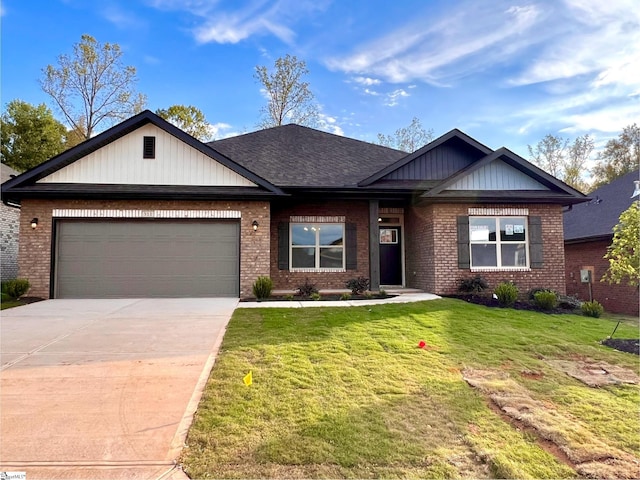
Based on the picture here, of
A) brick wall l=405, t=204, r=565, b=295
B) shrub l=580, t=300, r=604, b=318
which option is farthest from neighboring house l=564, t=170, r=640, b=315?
shrub l=580, t=300, r=604, b=318

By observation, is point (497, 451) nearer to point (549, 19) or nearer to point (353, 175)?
point (353, 175)

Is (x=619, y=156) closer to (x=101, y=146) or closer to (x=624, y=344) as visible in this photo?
(x=624, y=344)

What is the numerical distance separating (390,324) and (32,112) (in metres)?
26.0

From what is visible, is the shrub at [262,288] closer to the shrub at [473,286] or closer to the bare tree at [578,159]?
the shrub at [473,286]

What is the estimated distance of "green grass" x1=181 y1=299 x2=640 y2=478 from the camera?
9.30 feet

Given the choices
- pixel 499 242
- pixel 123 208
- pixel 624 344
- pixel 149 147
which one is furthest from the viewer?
pixel 499 242

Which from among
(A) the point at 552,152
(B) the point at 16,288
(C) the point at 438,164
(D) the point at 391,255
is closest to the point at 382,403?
(D) the point at 391,255

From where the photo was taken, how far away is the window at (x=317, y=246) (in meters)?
12.3

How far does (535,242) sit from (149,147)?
1170cm

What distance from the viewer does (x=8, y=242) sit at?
50.3ft

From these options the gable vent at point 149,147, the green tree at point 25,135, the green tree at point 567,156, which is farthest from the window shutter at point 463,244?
the green tree at point 567,156

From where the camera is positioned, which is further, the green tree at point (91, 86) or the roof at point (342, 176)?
the green tree at point (91, 86)

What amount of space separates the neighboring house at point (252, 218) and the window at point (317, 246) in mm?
34

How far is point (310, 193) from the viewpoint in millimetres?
11477
